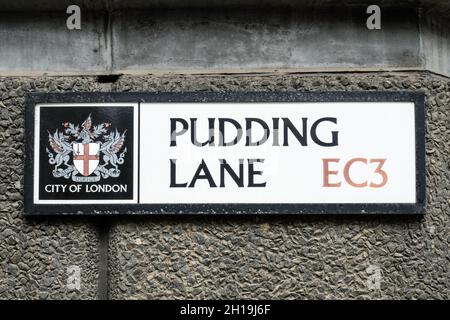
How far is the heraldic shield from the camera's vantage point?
180 inches

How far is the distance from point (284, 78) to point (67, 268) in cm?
149

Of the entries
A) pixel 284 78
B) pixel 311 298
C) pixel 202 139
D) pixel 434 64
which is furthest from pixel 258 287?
pixel 434 64

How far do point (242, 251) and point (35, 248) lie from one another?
1066 millimetres

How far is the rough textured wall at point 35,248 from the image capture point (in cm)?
455

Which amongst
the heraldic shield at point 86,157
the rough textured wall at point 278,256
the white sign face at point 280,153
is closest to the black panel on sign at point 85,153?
the heraldic shield at point 86,157

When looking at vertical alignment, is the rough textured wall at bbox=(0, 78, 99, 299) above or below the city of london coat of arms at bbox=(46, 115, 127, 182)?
below

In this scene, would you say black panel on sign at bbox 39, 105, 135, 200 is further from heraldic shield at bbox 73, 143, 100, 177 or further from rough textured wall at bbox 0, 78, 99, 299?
rough textured wall at bbox 0, 78, 99, 299

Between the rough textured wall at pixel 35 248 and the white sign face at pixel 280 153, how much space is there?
0.42 metres

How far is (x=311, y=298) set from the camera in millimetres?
4500

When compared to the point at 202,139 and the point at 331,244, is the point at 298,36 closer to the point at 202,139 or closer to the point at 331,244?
the point at 202,139

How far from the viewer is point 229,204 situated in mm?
4500

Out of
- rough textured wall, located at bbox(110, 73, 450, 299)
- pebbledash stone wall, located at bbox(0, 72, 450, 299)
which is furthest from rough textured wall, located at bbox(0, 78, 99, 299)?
rough textured wall, located at bbox(110, 73, 450, 299)

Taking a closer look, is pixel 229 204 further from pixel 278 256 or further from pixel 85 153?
pixel 85 153

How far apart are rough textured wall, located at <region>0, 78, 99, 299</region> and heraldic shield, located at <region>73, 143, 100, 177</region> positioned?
0.27 meters
